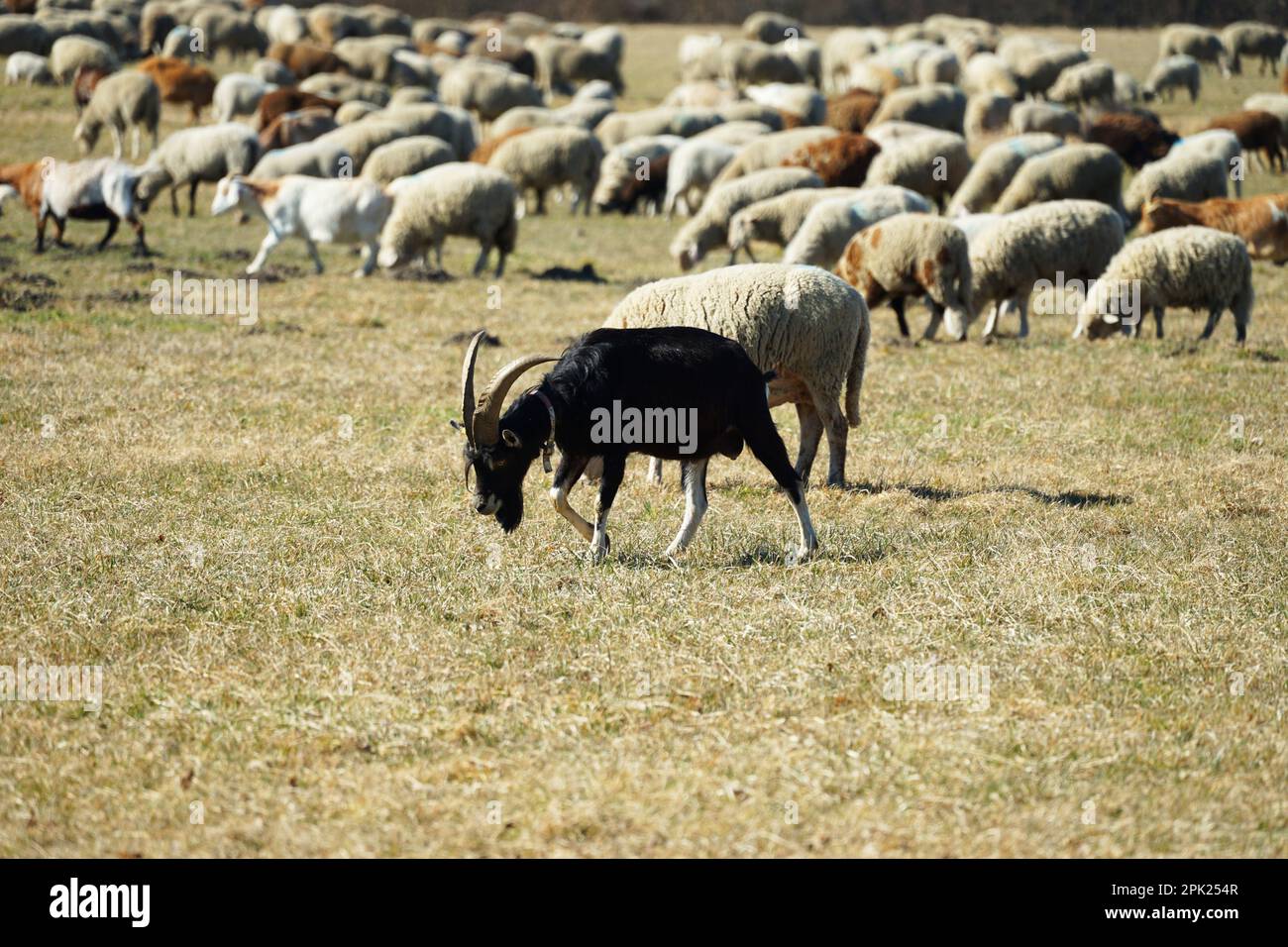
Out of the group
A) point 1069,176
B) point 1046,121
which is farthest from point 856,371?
point 1046,121

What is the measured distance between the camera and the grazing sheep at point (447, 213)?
18766 mm

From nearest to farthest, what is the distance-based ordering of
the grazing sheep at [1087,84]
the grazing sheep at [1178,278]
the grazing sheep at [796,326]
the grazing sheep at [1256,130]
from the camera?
the grazing sheep at [796,326] < the grazing sheep at [1178,278] < the grazing sheep at [1256,130] < the grazing sheep at [1087,84]

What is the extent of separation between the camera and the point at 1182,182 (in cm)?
2208

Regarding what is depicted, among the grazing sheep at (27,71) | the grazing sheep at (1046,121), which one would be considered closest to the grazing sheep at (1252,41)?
the grazing sheep at (1046,121)

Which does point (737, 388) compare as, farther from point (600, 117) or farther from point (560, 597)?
point (600, 117)

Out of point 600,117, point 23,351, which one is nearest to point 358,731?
point 23,351

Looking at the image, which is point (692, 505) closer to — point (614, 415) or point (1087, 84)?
point (614, 415)

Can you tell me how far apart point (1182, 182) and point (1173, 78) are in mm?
20424

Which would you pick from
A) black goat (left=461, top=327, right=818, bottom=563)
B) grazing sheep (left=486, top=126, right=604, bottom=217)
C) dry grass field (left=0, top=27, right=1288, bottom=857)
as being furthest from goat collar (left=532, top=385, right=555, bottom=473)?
grazing sheep (left=486, top=126, right=604, bottom=217)

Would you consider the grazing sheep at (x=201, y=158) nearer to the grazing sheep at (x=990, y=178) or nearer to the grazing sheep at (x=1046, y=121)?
the grazing sheep at (x=990, y=178)

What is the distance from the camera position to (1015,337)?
14961mm

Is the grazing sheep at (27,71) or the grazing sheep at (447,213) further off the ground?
the grazing sheep at (27,71)

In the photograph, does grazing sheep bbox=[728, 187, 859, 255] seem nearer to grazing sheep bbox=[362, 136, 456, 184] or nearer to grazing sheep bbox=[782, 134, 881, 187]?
grazing sheep bbox=[782, 134, 881, 187]

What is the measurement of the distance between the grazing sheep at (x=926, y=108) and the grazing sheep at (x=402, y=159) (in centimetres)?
1250
